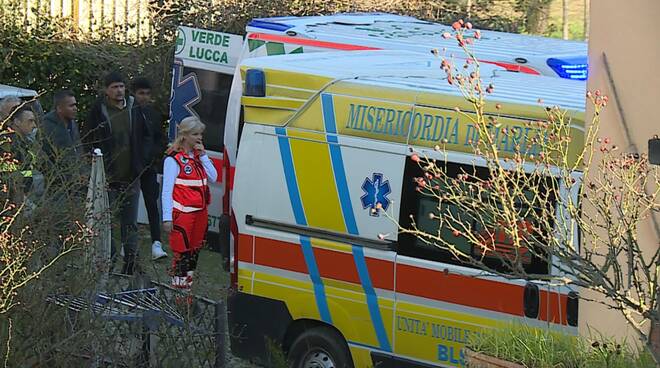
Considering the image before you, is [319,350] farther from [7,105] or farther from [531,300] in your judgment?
[7,105]

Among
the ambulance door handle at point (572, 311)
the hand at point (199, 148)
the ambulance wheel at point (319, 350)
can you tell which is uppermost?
the ambulance door handle at point (572, 311)

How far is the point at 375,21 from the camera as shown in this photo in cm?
1270

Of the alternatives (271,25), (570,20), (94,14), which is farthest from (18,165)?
(570,20)

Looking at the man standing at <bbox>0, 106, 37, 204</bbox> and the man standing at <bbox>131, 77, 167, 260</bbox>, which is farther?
the man standing at <bbox>131, 77, 167, 260</bbox>

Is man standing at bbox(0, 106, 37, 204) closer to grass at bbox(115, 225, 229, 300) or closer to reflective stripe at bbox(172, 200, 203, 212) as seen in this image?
reflective stripe at bbox(172, 200, 203, 212)

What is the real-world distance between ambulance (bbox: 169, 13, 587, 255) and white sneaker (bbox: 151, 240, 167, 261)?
2.14ft

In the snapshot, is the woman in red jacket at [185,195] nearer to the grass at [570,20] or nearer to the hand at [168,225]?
the hand at [168,225]

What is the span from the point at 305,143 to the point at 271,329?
1.18 m

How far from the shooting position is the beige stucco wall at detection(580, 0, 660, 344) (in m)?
6.18

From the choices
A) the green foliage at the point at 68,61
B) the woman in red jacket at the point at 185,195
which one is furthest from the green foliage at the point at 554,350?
the green foliage at the point at 68,61

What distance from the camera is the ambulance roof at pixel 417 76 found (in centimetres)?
695

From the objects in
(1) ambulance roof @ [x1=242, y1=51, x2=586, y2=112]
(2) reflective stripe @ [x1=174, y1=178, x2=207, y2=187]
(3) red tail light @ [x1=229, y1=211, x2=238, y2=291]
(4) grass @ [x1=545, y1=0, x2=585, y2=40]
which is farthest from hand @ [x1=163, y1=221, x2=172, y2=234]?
(4) grass @ [x1=545, y1=0, x2=585, y2=40]

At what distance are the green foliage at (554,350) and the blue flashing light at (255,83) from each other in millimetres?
2871

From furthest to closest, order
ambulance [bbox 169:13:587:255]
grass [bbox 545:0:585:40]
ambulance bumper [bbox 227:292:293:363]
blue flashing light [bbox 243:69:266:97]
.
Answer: grass [bbox 545:0:585:40] → ambulance [bbox 169:13:587:255] → blue flashing light [bbox 243:69:266:97] → ambulance bumper [bbox 227:292:293:363]
